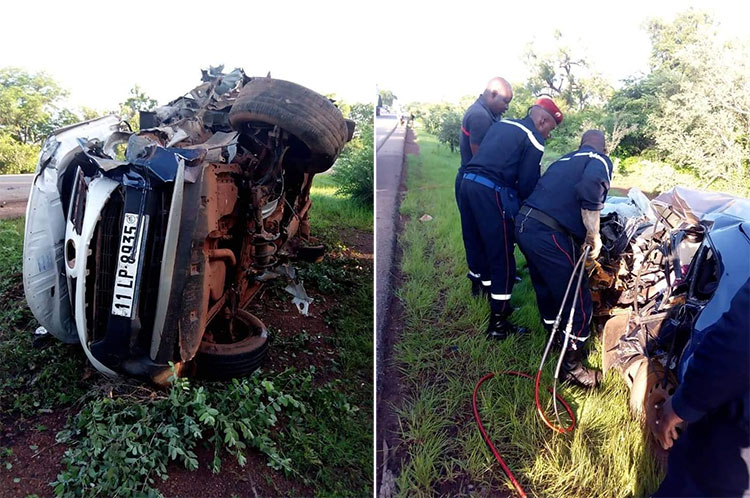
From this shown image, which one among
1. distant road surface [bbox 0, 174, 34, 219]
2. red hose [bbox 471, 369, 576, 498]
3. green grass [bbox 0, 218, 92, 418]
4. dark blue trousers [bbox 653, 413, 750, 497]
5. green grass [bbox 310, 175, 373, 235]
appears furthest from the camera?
green grass [bbox 310, 175, 373, 235]

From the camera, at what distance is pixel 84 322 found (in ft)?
7.56

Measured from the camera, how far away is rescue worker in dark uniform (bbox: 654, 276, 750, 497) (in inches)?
57.6

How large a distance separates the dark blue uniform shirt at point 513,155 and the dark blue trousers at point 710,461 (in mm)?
2132

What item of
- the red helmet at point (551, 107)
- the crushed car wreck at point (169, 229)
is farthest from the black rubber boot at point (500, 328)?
the crushed car wreck at point (169, 229)

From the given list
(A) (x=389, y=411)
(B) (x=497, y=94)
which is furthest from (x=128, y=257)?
(B) (x=497, y=94)

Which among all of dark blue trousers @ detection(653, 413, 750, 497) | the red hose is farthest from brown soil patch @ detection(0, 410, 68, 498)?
dark blue trousers @ detection(653, 413, 750, 497)

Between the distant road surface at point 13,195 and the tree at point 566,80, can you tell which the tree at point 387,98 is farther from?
the distant road surface at point 13,195

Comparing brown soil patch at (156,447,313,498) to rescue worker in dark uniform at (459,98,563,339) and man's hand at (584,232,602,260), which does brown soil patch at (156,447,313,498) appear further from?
man's hand at (584,232,602,260)

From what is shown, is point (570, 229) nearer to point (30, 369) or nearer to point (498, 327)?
point (498, 327)

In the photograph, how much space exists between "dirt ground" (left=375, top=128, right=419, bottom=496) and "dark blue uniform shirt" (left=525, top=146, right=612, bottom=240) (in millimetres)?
1339

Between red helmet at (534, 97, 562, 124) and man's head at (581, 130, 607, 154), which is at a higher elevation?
red helmet at (534, 97, 562, 124)

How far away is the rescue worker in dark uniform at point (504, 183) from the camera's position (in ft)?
11.4

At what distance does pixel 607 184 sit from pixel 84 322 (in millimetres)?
3014

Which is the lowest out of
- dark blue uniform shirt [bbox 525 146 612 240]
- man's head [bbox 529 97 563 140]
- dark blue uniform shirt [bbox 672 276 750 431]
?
dark blue uniform shirt [bbox 672 276 750 431]
